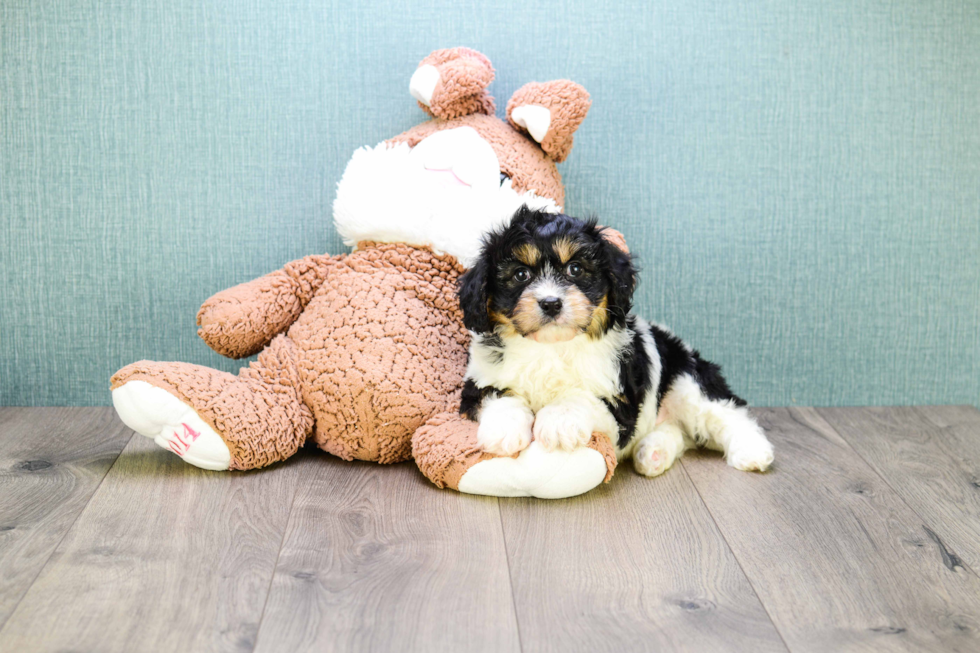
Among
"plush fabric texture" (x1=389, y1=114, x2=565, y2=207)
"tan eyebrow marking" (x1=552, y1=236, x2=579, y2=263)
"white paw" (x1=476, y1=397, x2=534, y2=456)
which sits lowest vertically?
"white paw" (x1=476, y1=397, x2=534, y2=456)

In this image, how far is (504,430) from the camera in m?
1.90

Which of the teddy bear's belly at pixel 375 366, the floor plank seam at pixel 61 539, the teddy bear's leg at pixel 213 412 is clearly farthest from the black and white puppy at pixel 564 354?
the floor plank seam at pixel 61 539

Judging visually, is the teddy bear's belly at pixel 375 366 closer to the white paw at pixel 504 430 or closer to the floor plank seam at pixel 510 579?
the white paw at pixel 504 430

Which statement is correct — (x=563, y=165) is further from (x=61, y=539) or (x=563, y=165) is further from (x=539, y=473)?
(x=61, y=539)

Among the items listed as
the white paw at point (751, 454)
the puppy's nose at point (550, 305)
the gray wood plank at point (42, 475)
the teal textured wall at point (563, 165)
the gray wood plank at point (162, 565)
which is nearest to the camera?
the gray wood plank at point (162, 565)

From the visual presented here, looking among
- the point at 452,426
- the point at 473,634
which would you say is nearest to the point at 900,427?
the point at 452,426

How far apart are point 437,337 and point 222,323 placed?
540 mm

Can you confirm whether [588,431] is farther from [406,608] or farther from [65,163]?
[65,163]

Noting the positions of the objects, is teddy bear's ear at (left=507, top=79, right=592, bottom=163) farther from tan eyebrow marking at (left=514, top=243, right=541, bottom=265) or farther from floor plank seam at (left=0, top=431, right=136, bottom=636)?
floor plank seam at (left=0, top=431, right=136, bottom=636)

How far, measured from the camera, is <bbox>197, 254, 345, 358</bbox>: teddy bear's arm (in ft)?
7.15

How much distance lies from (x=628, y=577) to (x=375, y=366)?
808mm

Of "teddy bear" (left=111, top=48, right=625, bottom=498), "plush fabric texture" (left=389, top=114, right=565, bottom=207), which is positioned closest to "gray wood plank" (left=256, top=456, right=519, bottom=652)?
"teddy bear" (left=111, top=48, right=625, bottom=498)

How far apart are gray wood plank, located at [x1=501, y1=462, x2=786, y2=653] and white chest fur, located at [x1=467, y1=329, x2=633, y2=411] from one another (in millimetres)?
255

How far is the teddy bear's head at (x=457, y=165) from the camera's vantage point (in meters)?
2.16
